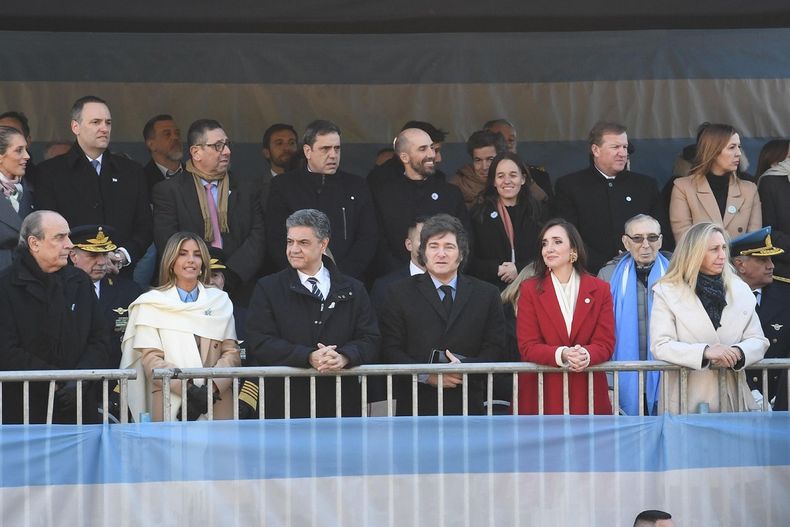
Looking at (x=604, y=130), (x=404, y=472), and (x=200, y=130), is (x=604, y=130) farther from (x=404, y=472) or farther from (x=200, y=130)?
(x=404, y=472)

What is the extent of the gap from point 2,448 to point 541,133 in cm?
648

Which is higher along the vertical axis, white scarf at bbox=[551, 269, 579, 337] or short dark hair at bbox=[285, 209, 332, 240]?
short dark hair at bbox=[285, 209, 332, 240]

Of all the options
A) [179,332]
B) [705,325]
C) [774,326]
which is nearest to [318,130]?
[179,332]

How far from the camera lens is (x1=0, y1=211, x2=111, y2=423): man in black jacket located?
8.26 m

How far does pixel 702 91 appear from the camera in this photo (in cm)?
1288

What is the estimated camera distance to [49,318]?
8383 mm

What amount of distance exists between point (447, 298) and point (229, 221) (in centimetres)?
207

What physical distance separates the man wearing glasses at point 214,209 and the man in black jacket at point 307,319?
1392 millimetres

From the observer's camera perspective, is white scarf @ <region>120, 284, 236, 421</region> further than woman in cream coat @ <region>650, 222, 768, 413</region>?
Yes

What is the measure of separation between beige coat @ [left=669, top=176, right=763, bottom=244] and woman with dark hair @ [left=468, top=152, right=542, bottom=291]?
40.1 inches

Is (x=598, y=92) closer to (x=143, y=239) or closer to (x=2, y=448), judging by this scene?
(x=143, y=239)

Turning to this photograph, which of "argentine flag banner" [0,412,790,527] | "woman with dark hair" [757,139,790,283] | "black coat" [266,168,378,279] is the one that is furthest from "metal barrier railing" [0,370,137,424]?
"woman with dark hair" [757,139,790,283]

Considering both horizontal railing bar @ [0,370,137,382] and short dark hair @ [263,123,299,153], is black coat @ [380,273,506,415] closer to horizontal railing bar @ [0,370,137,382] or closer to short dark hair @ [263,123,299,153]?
horizontal railing bar @ [0,370,137,382]

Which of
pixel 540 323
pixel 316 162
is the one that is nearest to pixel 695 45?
pixel 316 162
